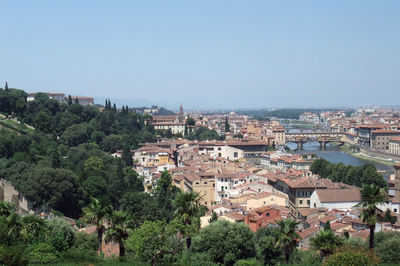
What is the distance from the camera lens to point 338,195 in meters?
21.0

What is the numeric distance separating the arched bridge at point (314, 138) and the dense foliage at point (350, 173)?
104 ft

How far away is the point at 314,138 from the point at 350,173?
135 ft

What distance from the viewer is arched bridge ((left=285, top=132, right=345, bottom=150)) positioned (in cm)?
6469

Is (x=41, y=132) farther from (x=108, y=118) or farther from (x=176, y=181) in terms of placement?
(x=176, y=181)

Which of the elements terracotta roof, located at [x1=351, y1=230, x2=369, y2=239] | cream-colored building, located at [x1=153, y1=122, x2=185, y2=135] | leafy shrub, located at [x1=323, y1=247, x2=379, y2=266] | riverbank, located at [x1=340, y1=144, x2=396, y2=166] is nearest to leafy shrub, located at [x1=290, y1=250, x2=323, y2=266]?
leafy shrub, located at [x1=323, y1=247, x2=379, y2=266]

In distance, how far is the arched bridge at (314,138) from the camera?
6469 centimetres

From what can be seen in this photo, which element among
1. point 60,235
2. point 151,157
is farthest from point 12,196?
point 151,157

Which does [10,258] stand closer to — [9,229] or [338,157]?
[9,229]

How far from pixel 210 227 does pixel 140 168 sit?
2069 cm

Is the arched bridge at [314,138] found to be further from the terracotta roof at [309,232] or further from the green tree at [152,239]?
the green tree at [152,239]

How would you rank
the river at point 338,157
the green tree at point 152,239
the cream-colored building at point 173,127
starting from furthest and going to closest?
the cream-colored building at point 173,127
the river at point 338,157
the green tree at point 152,239

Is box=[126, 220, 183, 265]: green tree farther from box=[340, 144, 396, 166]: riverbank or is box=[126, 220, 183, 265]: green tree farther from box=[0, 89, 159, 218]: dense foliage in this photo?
box=[340, 144, 396, 166]: riverbank

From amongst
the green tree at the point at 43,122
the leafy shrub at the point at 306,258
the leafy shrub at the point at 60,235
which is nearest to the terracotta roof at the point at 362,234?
the leafy shrub at the point at 306,258

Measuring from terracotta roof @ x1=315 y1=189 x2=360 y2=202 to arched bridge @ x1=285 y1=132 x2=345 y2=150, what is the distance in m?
43.9
